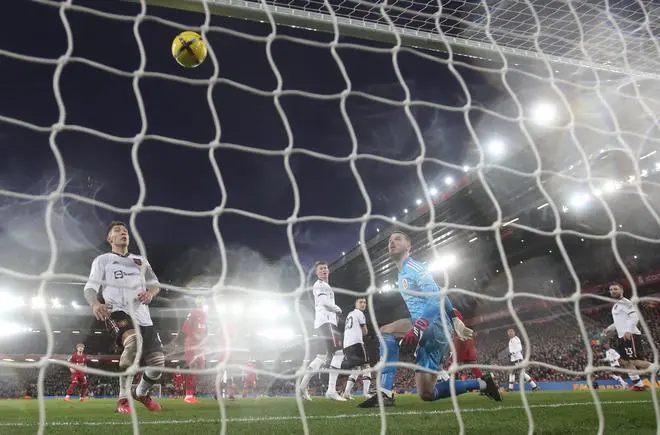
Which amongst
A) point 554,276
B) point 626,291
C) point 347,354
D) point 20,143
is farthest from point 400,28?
point 20,143

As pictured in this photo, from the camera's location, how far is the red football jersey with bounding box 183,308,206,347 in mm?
6977

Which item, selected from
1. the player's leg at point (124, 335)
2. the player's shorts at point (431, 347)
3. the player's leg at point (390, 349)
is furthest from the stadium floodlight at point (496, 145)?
the player's leg at point (124, 335)

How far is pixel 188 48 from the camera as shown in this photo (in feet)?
9.85

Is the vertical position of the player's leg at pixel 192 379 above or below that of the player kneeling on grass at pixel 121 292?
below

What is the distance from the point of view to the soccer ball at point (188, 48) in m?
3.00

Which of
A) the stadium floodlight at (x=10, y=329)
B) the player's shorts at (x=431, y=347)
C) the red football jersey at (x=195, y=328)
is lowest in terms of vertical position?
the player's shorts at (x=431, y=347)

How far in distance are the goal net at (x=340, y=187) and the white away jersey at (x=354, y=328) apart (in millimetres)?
903

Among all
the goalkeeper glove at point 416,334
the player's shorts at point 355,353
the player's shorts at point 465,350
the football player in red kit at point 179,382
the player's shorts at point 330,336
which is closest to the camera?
the goalkeeper glove at point 416,334

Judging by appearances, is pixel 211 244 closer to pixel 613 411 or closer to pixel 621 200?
pixel 621 200

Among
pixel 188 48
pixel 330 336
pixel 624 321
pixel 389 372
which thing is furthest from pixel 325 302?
pixel 188 48

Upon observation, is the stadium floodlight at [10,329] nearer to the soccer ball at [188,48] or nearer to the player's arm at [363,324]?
the player's arm at [363,324]

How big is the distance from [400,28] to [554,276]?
74.9 feet

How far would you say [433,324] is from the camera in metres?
3.68

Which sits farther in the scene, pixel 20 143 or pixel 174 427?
pixel 20 143
